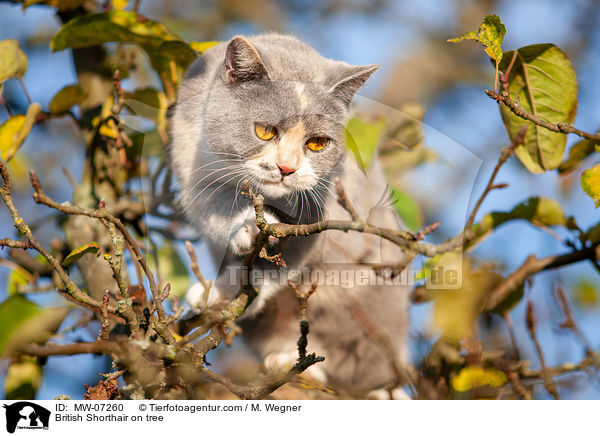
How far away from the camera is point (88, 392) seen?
111 cm

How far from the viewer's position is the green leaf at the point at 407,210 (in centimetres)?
164

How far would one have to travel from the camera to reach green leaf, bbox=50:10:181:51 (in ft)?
5.01

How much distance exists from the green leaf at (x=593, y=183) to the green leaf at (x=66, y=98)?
1542 millimetres

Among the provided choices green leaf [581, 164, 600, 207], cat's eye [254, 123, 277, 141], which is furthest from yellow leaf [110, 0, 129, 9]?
green leaf [581, 164, 600, 207]

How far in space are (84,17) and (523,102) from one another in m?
1.30

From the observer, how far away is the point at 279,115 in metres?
1.47

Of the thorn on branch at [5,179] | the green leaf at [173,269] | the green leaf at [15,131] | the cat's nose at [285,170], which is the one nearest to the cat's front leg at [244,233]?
the cat's nose at [285,170]

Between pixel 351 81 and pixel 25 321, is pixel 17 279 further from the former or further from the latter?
pixel 351 81

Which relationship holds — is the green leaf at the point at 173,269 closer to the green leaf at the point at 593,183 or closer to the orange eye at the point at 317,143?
the orange eye at the point at 317,143

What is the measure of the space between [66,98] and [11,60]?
19 cm
